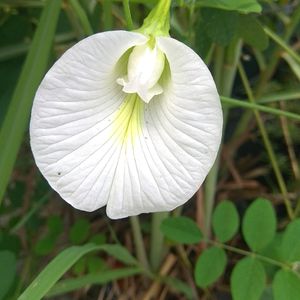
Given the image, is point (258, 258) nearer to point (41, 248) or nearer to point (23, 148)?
point (41, 248)

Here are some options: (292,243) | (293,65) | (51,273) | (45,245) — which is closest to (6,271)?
(51,273)

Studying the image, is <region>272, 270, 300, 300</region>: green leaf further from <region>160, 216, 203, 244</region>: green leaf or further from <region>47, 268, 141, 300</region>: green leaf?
<region>47, 268, 141, 300</region>: green leaf

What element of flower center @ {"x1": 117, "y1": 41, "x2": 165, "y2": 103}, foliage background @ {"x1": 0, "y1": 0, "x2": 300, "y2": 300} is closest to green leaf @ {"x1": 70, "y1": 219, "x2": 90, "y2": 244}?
foliage background @ {"x1": 0, "y1": 0, "x2": 300, "y2": 300}

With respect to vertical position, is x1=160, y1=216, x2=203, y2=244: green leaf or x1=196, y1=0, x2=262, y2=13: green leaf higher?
x1=196, y1=0, x2=262, y2=13: green leaf

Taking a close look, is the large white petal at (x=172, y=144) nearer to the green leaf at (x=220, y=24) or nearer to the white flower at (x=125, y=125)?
the white flower at (x=125, y=125)

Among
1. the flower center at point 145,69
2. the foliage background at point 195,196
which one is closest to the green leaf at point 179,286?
the foliage background at point 195,196

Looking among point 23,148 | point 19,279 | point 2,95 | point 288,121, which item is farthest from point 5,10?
point 288,121
